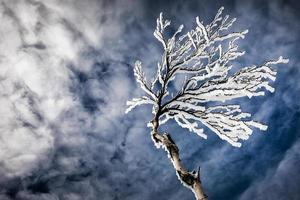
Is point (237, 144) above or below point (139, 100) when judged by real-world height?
below

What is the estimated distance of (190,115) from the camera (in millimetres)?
7094

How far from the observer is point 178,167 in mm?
5785

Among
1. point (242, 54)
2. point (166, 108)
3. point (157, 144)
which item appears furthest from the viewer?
point (242, 54)

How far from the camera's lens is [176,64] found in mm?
7105

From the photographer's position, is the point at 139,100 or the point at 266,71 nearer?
the point at 266,71

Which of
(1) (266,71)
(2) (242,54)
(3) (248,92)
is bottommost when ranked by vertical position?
(3) (248,92)

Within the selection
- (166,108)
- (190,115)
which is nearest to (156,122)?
(166,108)

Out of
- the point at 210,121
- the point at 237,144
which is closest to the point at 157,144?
the point at 210,121

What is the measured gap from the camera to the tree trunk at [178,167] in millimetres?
5351

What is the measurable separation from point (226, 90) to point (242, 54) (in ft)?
4.65

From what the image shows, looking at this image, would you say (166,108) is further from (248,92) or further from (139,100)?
(248,92)

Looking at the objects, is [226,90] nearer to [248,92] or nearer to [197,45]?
[248,92]

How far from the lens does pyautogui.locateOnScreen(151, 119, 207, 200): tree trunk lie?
535 centimetres

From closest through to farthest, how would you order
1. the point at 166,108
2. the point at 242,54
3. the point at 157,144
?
the point at 157,144, the point at 166,108, the point at 242,54
